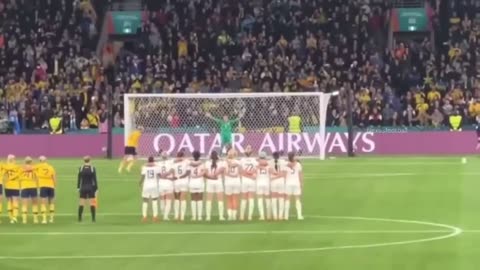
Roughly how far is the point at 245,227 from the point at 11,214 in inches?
254

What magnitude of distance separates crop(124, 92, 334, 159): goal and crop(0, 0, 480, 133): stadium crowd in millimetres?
3306

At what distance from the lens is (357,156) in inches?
1953

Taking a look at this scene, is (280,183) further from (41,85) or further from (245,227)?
(41,85)

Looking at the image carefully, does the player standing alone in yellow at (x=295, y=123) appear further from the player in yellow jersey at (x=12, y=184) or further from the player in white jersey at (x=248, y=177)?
the player in yellow jersey at (x=12, y=184)

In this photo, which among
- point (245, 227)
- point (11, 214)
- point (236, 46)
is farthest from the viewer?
point (236, 46)

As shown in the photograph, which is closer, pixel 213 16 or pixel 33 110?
pixel 33 110

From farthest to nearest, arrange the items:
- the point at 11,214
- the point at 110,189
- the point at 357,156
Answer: the point at 357,156, the point at 110,189, the point at 11,214

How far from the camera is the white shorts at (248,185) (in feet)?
101

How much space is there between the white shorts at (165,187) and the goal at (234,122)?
16.5 m

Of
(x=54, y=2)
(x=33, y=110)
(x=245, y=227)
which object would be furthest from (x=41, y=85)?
(x=245, y=227)

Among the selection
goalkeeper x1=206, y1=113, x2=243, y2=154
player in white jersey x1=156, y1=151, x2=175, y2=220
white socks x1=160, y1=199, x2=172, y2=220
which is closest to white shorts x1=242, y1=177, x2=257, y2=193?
player in white jersey x1=156, y1=151, x2=175, y2=220

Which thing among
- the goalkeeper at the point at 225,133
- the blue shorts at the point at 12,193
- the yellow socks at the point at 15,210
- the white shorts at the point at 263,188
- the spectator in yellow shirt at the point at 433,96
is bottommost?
the yellow socks at the point at 15,210

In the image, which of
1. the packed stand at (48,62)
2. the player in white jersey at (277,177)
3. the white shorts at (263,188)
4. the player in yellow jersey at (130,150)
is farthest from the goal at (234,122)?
the white shorts at (263,188)

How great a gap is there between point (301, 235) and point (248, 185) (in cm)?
314
